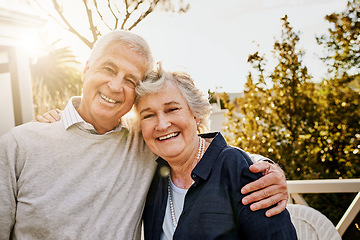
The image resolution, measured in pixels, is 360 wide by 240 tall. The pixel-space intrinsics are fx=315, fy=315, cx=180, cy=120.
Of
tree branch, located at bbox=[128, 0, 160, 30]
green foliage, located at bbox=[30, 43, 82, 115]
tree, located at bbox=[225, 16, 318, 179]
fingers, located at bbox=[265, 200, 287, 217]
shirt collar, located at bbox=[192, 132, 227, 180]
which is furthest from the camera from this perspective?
green foliage, located at bbox=[30, 43, 82, 115]

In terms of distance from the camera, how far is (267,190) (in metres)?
1.53

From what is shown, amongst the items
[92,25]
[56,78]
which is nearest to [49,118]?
[92,25]

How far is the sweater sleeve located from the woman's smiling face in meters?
0.74

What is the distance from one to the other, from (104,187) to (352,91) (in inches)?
123

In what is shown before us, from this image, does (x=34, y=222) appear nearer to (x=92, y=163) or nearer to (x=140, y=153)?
(x=92, y=163)

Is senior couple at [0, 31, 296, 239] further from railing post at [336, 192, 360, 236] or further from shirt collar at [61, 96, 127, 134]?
railing post at [336, 192, 360, 236]

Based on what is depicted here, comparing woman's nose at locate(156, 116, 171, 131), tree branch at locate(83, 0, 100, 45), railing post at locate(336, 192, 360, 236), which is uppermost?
tree branch at locate(83, 0, 100, 45)

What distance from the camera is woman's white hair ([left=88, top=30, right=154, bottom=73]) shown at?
1957 mm

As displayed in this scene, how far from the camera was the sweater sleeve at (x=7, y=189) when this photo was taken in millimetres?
1595

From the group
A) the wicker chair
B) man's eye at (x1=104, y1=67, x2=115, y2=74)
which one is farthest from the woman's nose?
the wicker chair

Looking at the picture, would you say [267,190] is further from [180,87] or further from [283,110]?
[283,110]

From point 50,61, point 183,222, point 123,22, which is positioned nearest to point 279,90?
point 123,22

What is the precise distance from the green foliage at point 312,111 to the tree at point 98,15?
1.59 m

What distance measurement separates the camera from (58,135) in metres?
1.80
